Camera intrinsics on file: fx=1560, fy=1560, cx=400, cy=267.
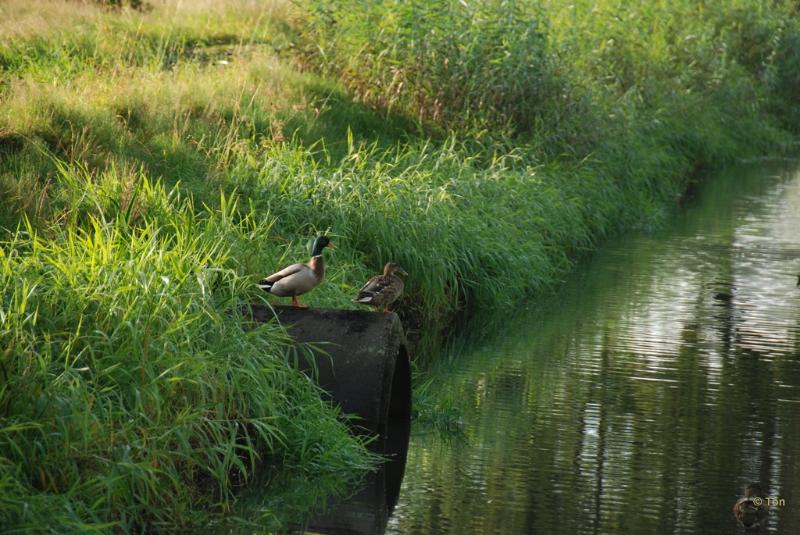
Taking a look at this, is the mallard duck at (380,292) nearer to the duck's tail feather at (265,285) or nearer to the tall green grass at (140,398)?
the duck's tail feather at (265,285)

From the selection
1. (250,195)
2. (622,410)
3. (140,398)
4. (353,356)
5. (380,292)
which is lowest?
(622,410)

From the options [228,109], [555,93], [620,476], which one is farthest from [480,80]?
[620,476]

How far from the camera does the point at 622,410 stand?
11.6m

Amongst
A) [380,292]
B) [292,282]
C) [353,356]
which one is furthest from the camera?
[380,292]

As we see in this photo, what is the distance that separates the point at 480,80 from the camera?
67.9 ft

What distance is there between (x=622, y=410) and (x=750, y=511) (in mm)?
2738

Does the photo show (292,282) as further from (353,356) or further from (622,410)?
(622,410)

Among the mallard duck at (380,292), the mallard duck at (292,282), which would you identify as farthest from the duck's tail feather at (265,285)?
the mallard duck at (380,292)

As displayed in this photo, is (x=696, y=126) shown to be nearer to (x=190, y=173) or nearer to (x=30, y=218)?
(x=190, y=173)

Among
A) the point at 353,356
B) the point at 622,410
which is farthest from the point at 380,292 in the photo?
the point at 622,410

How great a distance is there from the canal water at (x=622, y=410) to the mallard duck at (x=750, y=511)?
62 millimetres

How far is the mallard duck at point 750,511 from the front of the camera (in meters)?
8.85

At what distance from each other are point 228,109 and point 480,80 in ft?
13.9

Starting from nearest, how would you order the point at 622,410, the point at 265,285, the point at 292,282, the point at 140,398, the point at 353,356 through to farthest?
1. the point at 140,398
2. the point at 353,356
3. the point at 292,282
4. the point at 265,285
5. the point at 622,410
